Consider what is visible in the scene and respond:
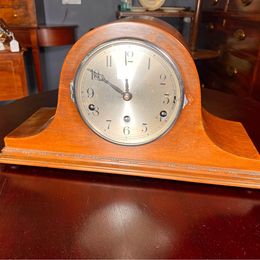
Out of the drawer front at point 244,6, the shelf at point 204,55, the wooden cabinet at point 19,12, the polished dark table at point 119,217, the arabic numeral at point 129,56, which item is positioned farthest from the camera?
the wooden cabinet at point 19,12

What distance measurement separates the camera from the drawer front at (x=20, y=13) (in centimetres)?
219

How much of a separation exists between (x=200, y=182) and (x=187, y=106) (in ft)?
0.56

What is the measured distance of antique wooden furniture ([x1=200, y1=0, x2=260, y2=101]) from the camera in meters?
1.42

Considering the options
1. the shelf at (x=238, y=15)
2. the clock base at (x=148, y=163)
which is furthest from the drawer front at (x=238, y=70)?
the clock base at (x=148, y=163)

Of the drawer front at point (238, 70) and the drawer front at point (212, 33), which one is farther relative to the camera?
the drawer front at point (212, 33)

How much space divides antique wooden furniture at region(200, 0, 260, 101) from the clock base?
89 centimetres

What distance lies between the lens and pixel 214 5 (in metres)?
1.92

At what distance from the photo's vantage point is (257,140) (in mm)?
800

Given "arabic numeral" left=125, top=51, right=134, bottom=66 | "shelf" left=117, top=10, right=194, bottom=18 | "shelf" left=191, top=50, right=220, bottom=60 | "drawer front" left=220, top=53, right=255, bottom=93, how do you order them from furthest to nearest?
"shelf" left=117, top=10, right=194, bottom=18 < "shelf" left=191, top=50, right=220, bottom=60 < "drawer front" left=220, top=53, right=255, bottom=93 < "arabic numeral" left=125, top=51, right=134, bottom=66

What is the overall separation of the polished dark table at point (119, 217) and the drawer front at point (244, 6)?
111 centimetres

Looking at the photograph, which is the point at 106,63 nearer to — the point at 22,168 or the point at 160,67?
the point at 160,67

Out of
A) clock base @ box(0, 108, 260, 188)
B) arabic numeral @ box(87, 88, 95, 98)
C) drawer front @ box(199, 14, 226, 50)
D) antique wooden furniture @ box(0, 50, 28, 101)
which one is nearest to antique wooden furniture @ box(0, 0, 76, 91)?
antique wooden furniture @ box(0, 50, 28, 101)

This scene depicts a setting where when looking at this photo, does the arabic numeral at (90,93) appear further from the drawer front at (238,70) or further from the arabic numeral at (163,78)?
the drawer front at (238,70)

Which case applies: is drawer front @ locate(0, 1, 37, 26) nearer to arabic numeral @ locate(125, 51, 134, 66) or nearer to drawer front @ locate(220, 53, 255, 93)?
drawer front @ locate(220, 53, 255, 93)
